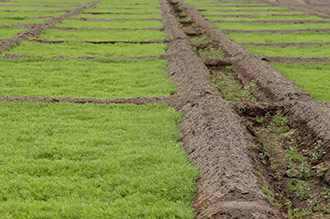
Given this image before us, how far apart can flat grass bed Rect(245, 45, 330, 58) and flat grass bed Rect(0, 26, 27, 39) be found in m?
12.4

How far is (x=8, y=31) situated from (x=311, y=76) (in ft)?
52.1

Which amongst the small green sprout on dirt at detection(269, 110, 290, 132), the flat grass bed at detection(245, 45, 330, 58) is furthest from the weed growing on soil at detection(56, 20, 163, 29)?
the small green sprout on dirt at detection(269, 110, 290, 132)

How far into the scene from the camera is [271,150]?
295 inches

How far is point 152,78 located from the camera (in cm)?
1125

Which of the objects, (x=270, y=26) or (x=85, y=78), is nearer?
(x=85, y=78)

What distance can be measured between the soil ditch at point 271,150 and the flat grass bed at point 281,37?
22.9 feet

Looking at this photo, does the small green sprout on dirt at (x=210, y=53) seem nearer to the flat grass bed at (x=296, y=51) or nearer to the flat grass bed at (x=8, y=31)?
the flat grass bed at (x=296, y=51)

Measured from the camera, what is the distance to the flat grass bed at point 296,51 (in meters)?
15.6

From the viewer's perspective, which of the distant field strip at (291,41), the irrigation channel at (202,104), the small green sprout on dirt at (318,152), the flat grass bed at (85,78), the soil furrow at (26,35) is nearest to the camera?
the irrigation channel at (202,104)

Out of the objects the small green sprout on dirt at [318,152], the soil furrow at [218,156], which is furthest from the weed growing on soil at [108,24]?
the small green sprout on dirt at [318,152]

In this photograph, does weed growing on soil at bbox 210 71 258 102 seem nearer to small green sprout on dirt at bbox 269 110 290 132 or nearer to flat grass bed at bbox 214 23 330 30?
small green sprout on dirt at bbox 269 110 290 132

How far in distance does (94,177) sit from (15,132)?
2487mm

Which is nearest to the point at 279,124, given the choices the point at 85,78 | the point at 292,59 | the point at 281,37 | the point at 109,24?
the point at 85,78

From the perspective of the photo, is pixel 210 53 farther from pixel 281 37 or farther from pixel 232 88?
pixel 281 37
